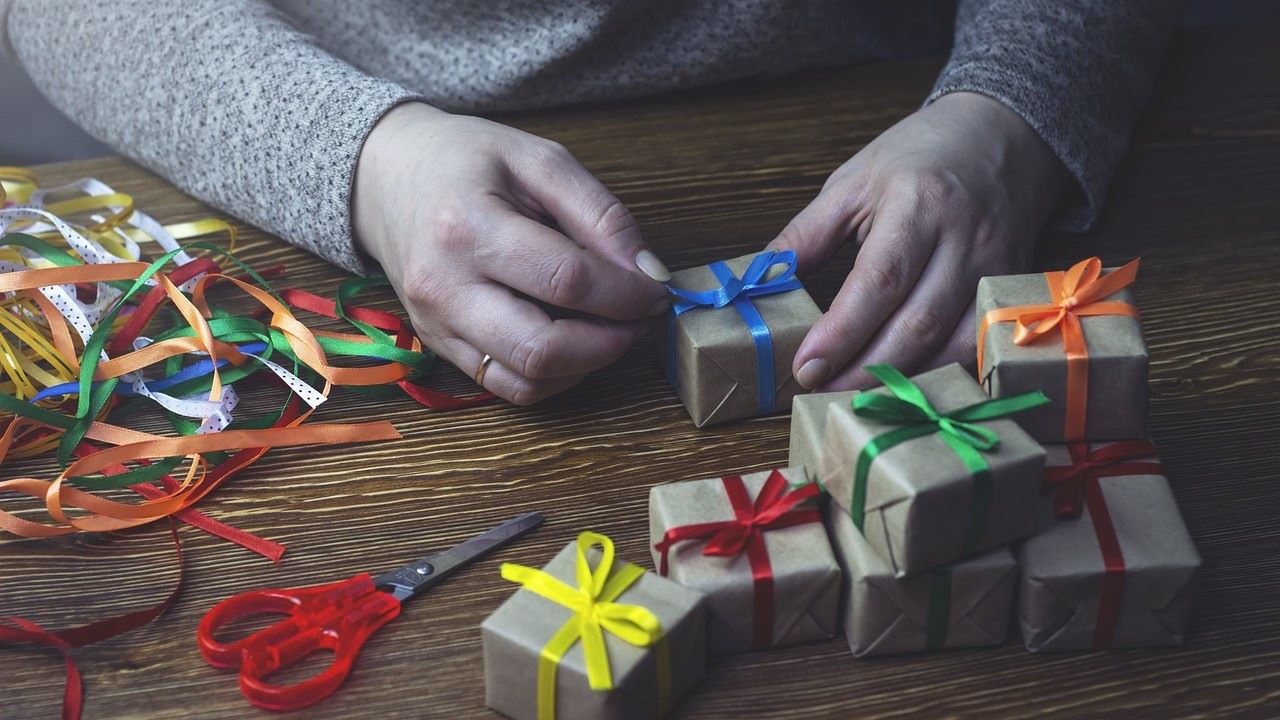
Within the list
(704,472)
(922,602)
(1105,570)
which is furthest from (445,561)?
(1105,570)

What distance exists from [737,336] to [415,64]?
577 millimetres

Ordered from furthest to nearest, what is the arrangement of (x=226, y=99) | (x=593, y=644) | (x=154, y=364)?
(x=226, y=99) < (x=154, y=364) < (x=593, y=644)

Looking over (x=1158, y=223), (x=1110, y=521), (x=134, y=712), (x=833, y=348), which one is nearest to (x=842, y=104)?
(x=1158, y=223)

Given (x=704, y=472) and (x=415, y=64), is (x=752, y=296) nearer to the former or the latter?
(x=704, y=472)

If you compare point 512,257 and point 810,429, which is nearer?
point 810,429

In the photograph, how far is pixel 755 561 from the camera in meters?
0.69

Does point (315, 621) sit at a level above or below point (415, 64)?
below

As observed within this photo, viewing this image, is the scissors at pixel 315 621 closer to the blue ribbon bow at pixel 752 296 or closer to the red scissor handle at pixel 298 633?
the red scissor handle at pixel 298 633

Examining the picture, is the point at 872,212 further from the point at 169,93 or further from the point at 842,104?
the point at 169,93

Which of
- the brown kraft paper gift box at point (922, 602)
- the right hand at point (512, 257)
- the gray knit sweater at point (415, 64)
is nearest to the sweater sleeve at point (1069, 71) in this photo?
the gray knit sweater at point (415, 64)

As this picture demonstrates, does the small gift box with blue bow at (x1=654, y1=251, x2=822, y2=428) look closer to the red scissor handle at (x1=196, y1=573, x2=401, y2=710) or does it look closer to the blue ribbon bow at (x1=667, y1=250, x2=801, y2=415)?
the blue ribbon bow at (x1=667, y1=250, x2=801, y2=415)

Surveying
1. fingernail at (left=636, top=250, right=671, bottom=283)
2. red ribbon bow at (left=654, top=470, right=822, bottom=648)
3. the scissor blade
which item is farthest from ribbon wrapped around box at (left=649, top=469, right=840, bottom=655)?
fingernail at (left=636, top=250, right=671, bottom=283)

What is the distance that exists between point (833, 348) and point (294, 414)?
1.43 feet

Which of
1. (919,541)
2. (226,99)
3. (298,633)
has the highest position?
(226,99)
